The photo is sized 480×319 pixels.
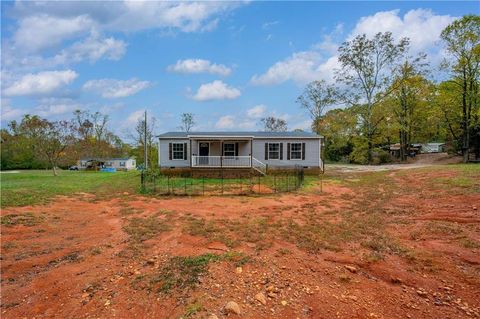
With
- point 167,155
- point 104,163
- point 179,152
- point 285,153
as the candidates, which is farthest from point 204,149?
point 104,163

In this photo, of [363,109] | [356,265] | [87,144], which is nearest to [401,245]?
[356,265]

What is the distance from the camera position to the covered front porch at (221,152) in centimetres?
1822

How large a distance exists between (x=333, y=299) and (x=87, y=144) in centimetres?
4170

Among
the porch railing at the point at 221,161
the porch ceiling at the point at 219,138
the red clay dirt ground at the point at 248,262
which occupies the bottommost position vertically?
the red clay dirt ground at the point at 248,262

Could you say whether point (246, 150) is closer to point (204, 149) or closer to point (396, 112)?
point (204, 149)

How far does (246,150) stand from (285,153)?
284 centimetres

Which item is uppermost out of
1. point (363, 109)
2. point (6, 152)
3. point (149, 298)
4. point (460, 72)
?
point (460, 72)

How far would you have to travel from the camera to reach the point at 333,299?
Answer: 11.7ft

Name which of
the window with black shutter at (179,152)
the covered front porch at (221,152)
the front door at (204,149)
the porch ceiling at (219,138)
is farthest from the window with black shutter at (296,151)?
the window with black shutter at (179,152)

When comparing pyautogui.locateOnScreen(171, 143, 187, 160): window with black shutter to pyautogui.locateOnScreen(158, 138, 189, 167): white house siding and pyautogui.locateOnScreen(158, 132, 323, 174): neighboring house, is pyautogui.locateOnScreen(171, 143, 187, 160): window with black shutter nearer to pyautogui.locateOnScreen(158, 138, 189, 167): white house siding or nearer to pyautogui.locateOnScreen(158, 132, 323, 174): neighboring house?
pyautogui.locateOnScreen(158, 132, 323, 174): neighboring house

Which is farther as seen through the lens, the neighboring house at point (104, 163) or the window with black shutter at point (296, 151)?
the neighboring house at point (104, 163)

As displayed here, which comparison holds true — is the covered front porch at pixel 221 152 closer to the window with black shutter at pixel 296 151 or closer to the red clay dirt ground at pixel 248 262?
the window with black shutter at pixel 296 151

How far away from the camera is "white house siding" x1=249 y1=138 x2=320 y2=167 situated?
1947 cm

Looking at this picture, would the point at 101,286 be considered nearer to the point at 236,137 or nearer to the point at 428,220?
the point at 428,220
